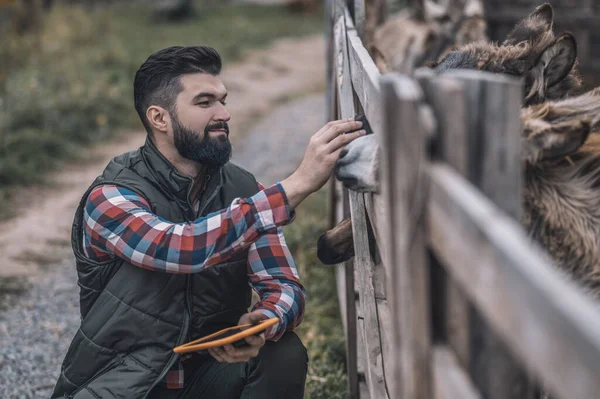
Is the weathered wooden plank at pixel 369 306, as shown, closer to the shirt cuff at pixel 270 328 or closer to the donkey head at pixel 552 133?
the shirt cuff at pixel 270 328

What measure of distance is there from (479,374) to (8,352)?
388 centimetres

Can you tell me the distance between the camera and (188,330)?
279 centimetres

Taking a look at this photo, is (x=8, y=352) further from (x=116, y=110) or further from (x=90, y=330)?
(x=116, y=110)

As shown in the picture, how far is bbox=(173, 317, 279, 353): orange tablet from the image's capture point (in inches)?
96.0

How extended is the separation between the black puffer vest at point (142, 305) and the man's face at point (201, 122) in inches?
4.0

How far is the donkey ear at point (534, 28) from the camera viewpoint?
297 cm

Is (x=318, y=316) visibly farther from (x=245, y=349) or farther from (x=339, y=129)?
(x=339, y=129)

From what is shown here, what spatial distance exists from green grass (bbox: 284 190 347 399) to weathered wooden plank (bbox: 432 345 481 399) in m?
2.37

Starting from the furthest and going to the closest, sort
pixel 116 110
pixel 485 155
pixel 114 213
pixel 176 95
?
pixel 116 110 < pixel 176 95 < pixel 114 213 < pixel 485 155

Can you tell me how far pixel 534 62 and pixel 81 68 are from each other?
10.3 m

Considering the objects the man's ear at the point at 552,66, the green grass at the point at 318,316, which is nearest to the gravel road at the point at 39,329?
the green grass at the point at 318,316

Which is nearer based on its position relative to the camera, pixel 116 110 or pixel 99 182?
pixel 99 182

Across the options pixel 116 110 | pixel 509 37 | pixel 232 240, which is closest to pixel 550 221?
pixel 232 240


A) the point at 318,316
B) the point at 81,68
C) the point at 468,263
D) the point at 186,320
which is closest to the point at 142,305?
the point at 186,320
